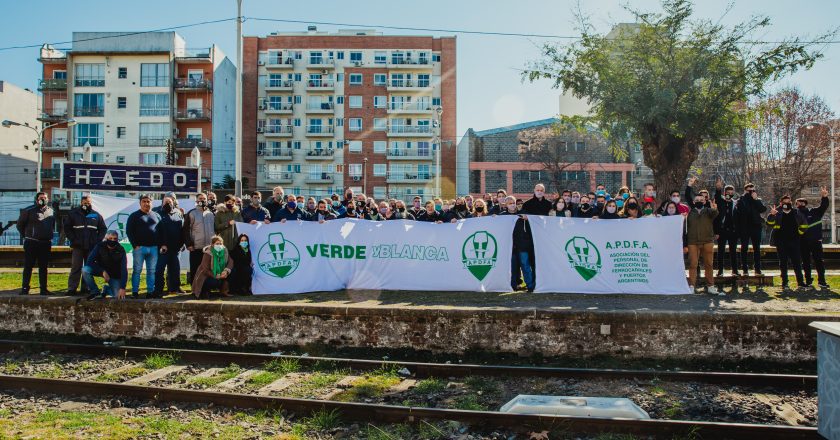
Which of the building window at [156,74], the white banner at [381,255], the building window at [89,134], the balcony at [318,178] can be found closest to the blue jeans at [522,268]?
the white banner at [381,255]

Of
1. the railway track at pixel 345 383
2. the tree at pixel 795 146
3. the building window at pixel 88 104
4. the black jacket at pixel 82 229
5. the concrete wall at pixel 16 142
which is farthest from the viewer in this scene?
the concrete wall at pixel 16 142

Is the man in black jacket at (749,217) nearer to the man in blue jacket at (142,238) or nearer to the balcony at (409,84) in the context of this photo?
the man in blue jacket at (142,238)

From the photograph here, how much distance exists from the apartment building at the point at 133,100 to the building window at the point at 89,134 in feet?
0.29

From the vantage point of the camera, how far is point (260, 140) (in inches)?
2564

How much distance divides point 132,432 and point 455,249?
662 centimetres

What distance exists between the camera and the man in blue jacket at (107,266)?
10.7 metres

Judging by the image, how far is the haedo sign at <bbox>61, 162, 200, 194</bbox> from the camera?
14.4m

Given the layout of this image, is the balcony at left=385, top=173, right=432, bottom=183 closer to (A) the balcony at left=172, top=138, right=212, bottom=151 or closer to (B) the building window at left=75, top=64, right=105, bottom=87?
(A) the balcony at left=172, top=138, right=212, bottom=151

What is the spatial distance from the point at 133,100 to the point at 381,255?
184ft

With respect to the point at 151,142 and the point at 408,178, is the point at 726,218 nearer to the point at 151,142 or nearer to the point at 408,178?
the point at 408,178

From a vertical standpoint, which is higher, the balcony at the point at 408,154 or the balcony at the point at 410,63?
the balcony at the point at 410,63

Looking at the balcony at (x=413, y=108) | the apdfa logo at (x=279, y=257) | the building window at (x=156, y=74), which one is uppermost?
the building window at (x=156, y=74)

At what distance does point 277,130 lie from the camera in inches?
2549

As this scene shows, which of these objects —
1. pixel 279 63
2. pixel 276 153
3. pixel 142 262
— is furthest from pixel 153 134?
pixel 142 262
